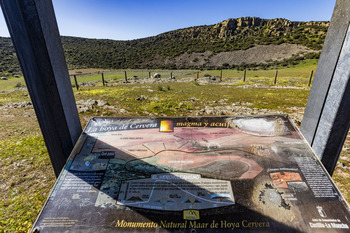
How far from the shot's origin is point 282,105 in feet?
20.2

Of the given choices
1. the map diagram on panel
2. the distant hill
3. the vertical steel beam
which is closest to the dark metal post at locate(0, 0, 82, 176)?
the map diagram on panel

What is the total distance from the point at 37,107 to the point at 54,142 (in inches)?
19.9

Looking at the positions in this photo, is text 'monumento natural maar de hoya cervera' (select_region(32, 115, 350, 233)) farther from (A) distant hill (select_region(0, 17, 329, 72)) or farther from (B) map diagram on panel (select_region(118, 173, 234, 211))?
(A) distant hill (select_region(0, 17, 329, 72))

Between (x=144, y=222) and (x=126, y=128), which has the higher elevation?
(x=126, y=128)

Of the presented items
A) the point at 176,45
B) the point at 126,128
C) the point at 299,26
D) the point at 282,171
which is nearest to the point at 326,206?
the point at 282,171

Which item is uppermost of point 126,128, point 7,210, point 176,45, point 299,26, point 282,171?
point 299,26

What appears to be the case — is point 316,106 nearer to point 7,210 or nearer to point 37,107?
point 37,107

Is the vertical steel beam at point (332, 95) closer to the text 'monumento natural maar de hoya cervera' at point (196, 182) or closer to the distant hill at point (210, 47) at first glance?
the text 'monumento natural maar de hoya cervera' at point (196, 182)

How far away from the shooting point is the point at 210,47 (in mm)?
49406

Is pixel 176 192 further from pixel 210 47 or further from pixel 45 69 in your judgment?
pixel 210 47

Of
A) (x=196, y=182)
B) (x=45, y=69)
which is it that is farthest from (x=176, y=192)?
(x=45, y=69)

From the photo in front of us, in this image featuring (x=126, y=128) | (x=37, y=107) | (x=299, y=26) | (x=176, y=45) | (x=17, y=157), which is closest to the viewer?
(x=37, y=107)

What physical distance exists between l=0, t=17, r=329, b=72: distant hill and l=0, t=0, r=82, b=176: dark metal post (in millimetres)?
37030

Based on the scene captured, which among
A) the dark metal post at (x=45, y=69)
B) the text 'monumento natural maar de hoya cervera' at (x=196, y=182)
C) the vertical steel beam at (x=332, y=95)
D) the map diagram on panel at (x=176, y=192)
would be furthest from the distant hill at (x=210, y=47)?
the dark metal post at (x=45, y=69)
